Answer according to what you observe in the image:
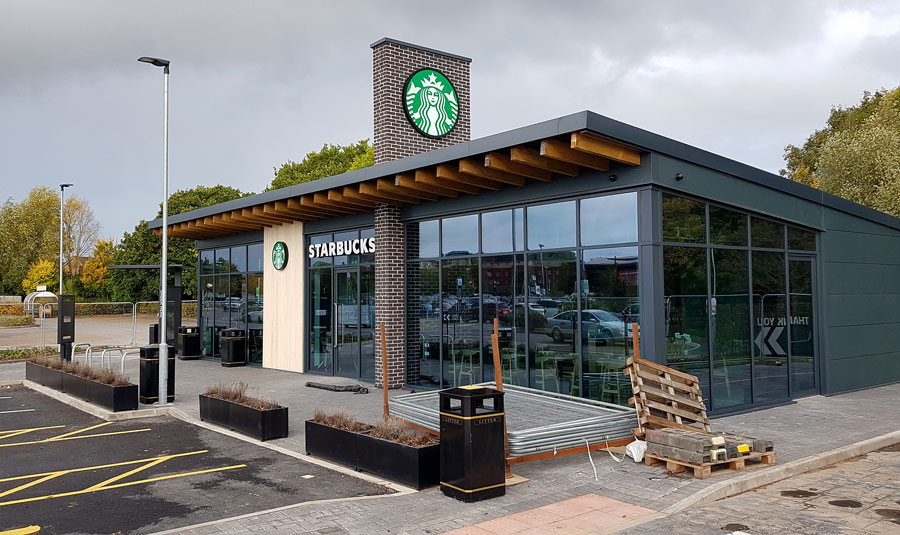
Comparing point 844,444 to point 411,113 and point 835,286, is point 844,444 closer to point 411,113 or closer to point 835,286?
point 835,286

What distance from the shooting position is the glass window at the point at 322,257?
17922mm

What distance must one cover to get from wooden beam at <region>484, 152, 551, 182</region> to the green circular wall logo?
9772 mm

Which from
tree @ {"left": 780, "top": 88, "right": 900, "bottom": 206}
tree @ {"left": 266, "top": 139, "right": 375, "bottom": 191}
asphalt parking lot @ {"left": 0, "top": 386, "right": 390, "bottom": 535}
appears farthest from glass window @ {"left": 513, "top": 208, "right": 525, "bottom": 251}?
tree @ {"left": 266, "top": 139, "right": 375, "bottom": 191}

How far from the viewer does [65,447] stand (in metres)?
10.0

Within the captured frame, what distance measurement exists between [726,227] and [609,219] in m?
2.39

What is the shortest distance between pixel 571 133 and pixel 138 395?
31.5 ft

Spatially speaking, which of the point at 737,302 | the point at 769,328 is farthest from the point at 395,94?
the point at 769,328

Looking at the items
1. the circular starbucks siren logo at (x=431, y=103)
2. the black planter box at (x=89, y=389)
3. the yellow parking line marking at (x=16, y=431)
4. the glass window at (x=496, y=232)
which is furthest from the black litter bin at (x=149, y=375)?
the circular starbucks siren logo at (x=431, y=103)

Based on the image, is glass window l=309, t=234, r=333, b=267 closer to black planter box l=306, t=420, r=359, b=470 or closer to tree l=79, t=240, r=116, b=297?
black planter box l=306, t=420, r=359, b=470

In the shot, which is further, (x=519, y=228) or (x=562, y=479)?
(x=519, y=228)

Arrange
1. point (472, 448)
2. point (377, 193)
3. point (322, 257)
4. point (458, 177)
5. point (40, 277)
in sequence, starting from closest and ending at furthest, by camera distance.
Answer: point (472, 448)
point (458, 177)
point (377, 193)
point (322, 257)
point (40, 277)

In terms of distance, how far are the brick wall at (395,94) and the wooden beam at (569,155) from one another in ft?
18.4

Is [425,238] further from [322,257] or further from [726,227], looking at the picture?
[726,227]

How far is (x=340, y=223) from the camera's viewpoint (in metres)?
17.4
